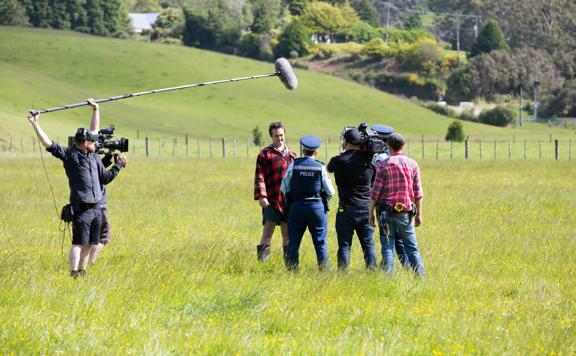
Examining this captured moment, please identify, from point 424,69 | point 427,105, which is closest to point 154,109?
point 427,105

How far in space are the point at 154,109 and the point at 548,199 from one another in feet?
231

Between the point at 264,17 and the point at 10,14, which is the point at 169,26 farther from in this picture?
the point at 10,14

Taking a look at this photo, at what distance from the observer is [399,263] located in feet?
43.3

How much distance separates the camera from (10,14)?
443 ft

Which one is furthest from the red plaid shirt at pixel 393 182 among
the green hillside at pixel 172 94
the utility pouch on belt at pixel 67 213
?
the green hillside at pixel 172 94

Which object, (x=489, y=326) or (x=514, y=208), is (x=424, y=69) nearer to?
(x=514, y=208)

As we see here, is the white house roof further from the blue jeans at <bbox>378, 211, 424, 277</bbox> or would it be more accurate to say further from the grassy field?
the blue jeans at <bbox>378, 211, 424, 277</bbox>

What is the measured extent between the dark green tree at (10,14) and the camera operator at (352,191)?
424 feet

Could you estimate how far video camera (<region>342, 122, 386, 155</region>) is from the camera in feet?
A: 39.3

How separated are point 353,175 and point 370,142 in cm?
43

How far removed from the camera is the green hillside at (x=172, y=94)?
84.4 metres

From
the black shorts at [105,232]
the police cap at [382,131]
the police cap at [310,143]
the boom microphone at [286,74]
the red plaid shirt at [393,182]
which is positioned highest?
the boom microphone at [286,74]

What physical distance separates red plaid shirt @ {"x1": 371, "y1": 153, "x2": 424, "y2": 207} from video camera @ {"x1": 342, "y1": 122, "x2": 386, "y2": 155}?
170mm

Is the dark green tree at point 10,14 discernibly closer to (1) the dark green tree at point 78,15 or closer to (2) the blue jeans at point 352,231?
(1) the dark green tree at point 78,15
